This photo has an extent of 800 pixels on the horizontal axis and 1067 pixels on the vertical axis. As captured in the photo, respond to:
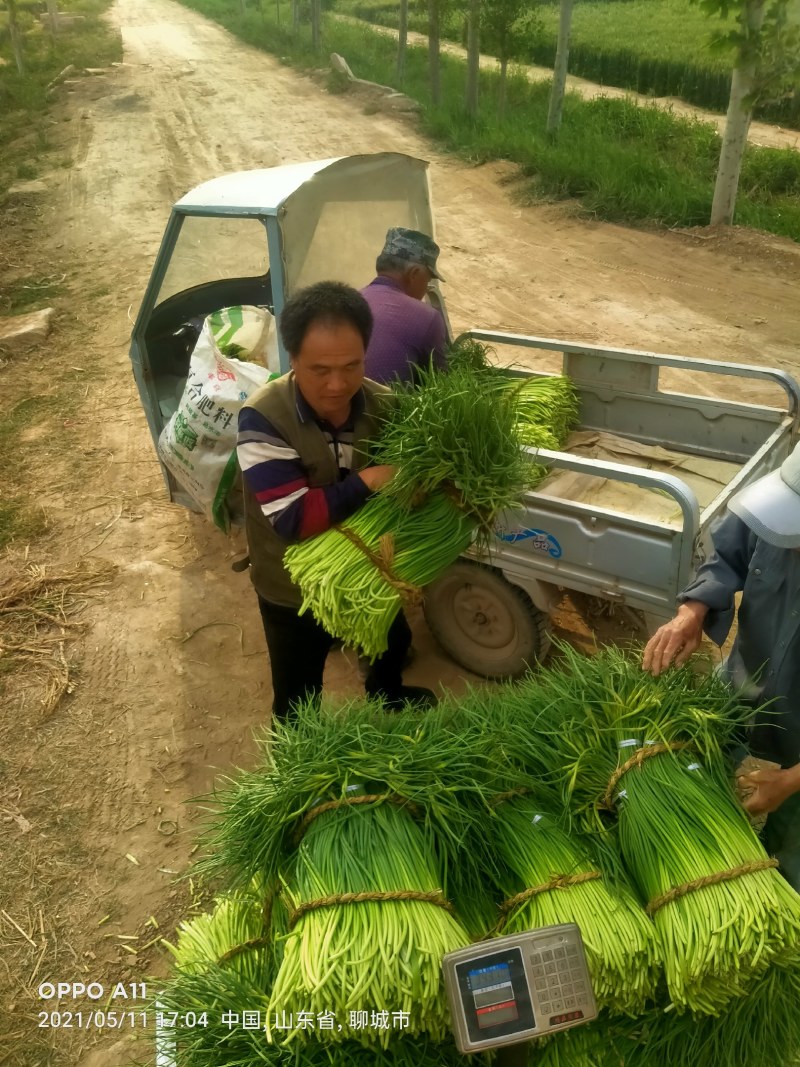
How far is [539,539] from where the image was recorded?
3.07m

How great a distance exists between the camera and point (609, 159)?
10430 mm

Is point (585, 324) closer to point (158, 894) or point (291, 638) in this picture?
point (291, 638)

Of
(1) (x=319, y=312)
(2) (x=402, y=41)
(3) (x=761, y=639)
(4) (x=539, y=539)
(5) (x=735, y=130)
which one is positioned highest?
(2) (x=402, y=41)

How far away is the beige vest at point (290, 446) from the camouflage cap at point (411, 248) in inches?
44.6

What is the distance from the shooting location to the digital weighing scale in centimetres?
136

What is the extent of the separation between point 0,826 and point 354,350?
2.46m

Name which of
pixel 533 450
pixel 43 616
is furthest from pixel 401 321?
pixel 43 616

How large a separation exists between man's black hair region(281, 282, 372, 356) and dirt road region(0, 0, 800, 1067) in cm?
198

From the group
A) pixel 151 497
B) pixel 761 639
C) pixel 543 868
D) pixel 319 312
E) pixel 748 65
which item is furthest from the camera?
pixel 748 65

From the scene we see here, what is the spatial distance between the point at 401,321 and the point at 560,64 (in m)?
10.00

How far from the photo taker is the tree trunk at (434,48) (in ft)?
46.4

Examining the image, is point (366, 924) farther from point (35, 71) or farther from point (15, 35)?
point (35, 71)

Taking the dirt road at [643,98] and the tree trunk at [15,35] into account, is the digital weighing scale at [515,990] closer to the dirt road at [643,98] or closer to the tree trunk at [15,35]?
the dirt road at [643,98]

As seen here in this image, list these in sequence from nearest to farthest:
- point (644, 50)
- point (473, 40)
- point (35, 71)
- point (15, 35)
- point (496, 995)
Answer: point (496, 995) → point (473, 40) → point (15, 35) → point (644, 50) → point (35, 71)
